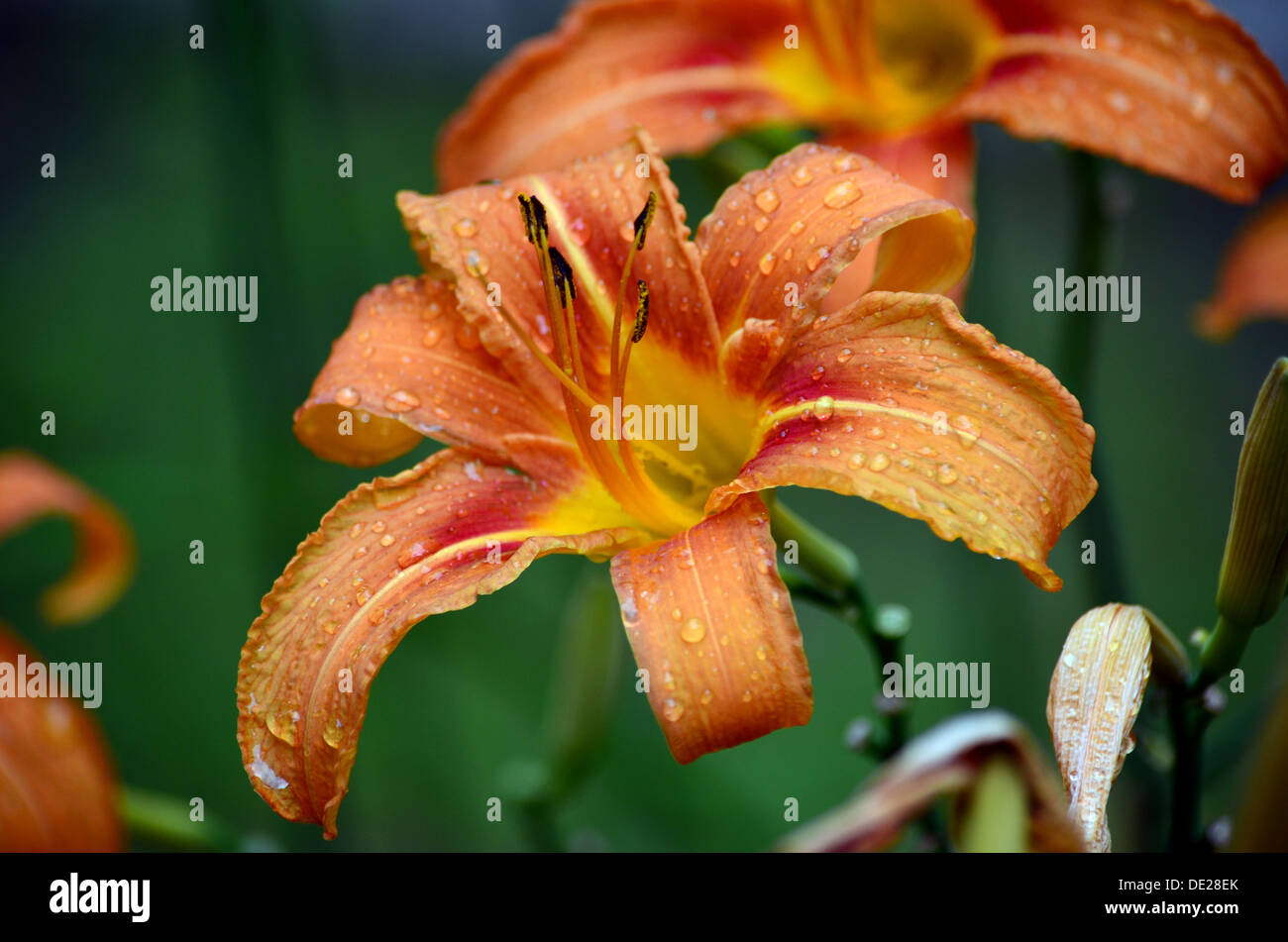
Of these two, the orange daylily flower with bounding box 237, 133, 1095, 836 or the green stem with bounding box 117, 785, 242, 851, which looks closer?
the orange daylily flower with bounding box 237, 133, 1095, 836

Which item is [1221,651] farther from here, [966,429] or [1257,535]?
[966,429]

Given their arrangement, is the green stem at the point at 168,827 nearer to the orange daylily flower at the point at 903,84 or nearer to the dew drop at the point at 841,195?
the orange daylily flower at the point at 903,84

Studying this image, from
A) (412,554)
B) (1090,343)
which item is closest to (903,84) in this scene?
(1090,343)

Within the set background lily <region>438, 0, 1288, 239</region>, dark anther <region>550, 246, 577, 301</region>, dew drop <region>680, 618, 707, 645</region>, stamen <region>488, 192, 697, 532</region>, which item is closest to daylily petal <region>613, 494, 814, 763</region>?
dew drop <region>680, 618, 707, 645</region>

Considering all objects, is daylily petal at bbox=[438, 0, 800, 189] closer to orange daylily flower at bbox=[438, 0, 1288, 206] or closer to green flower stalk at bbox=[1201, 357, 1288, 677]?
orange daylily flower at bbox=[438, 0, 1288, 206]

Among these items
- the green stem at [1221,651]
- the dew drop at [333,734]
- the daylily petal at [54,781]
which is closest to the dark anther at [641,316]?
the dew drop at [333,734]
